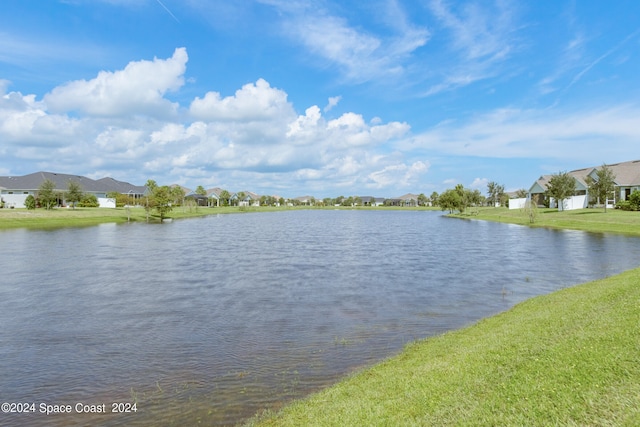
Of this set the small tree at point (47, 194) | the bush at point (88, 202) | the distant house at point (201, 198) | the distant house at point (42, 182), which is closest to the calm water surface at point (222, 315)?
the small tree at point (47, 194)

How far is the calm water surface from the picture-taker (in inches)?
341

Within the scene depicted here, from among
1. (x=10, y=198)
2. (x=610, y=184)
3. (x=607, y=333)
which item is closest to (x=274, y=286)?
(x=607, y=333)

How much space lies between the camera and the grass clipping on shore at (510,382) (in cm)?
518

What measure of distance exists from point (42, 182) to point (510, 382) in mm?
98286

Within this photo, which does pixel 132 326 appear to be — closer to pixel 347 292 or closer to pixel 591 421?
pixel 347 292

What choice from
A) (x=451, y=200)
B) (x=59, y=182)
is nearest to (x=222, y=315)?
(x=451, y=200)

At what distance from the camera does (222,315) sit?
14.2m

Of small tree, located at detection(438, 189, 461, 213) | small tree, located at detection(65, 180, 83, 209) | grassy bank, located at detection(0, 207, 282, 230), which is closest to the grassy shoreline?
grassy bank, located at detection(0, 207, 282, 230)

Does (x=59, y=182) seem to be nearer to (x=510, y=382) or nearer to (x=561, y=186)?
(x=561, y=186)

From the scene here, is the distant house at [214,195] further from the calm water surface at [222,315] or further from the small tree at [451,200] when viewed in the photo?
the calm water surface at [222,315]

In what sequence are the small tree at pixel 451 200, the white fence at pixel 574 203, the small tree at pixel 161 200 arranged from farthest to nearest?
1. the small tree at pixel 451 200
2. the small tree at pixel 161 200
3. the white fence at pixel 574 203

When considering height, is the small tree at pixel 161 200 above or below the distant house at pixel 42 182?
below

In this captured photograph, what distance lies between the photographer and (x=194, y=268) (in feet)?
78.8

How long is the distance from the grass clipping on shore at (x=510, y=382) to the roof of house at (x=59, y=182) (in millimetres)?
85655
